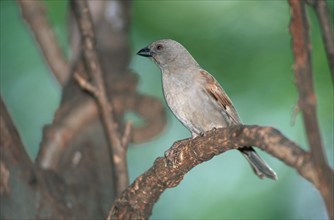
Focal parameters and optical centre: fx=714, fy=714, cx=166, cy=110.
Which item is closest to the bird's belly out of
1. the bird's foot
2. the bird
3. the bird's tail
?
the bird

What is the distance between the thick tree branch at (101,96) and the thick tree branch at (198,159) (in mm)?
729

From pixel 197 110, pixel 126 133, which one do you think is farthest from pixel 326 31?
pixel 126 133

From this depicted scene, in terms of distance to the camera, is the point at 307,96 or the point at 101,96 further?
the point at 101,96

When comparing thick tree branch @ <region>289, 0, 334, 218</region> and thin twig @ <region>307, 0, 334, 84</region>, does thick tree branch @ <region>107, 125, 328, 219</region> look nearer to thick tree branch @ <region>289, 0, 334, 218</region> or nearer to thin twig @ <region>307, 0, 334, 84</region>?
thick tree branch @ <region>289, 0, 334, 218</region>

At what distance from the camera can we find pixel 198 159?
145 inches

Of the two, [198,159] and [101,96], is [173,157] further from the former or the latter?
[101,96]

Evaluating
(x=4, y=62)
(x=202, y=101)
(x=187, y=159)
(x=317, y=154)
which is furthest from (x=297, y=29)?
(x=4, y=62)

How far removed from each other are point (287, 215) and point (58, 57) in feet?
9.44

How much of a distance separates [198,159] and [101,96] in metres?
1.64

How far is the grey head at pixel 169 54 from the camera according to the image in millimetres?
5223

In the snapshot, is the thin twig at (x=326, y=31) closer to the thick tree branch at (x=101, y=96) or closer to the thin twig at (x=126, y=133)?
the thin twig at (x=126, y=133)

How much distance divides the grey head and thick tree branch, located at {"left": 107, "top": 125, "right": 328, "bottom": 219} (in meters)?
1.25

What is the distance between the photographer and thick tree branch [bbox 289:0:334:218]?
2342 millimetres

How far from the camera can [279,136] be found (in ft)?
8.96
